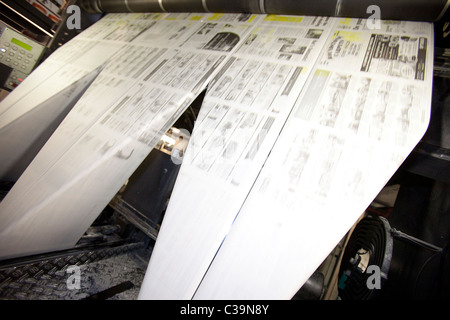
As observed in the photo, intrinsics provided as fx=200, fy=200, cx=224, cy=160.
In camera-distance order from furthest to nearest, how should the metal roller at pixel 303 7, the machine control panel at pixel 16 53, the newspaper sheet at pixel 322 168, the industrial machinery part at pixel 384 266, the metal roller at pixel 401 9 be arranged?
the machine control panel at pixel 16 53 → the metal roller at pixel 303 7 → the metal roller at pixel 401 9 → the industrial machinery part at pixel 384 266 → the newspaper sheet at pixel 322 168

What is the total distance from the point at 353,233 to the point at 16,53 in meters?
2.68

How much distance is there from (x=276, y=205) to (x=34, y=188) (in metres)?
0.86

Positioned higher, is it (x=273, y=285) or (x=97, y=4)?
(x=97, y=4)

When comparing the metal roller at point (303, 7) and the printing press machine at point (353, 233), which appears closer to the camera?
the printing press machine at point (353, 233)

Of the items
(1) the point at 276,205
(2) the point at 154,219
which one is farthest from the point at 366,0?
(2) the point at 154,219

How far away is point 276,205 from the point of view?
Answer: 21.0 inches

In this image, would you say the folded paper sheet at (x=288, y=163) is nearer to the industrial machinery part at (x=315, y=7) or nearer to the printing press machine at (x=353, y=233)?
the industrial machinery part at (x=315, y=7)

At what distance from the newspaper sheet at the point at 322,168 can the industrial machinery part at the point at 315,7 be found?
0.44 feet

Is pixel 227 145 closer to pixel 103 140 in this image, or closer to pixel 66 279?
pixel 103 140

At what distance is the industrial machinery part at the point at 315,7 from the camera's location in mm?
776

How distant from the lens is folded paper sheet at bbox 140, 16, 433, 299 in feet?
1.60

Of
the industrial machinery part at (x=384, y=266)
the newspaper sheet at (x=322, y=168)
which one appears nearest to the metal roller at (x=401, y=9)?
the newspaper sheet at (x=322, y=168)

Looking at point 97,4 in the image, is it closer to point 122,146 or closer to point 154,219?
point 122,146

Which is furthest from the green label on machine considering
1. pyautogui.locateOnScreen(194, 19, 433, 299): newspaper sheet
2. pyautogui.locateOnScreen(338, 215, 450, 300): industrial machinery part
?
pyautogui.locateOnScreen(338, 215, 450, 300): industrial machinery part
